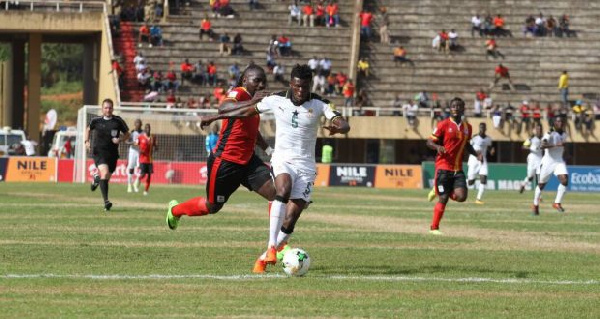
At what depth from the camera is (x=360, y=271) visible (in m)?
15.2

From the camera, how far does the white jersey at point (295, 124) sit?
14.8m

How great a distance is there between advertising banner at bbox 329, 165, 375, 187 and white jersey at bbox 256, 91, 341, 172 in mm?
37963

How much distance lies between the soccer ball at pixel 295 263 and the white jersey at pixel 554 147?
18.3 m

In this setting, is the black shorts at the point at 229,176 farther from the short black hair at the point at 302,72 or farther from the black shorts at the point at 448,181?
the black shorts at the point at 448,181

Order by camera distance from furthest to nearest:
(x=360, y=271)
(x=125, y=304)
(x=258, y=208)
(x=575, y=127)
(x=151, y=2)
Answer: (x=151, y=2) → (x=575, y=127) → (x=258, y=208) → (x=360, y=271) → (x=125, y=304)

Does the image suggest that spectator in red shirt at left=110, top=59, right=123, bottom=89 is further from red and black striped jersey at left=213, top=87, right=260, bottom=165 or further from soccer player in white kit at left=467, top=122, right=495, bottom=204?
red and black striped jersey at left=213, top=87, right=260, bottom=165

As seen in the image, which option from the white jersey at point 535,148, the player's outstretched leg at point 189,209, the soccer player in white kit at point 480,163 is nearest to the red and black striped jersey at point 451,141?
the player's outstretched leg at point 189,209

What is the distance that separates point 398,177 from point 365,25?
14517mm

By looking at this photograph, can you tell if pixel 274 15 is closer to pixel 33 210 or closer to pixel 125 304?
pixel 33 210

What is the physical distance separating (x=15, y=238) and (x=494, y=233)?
8468mm

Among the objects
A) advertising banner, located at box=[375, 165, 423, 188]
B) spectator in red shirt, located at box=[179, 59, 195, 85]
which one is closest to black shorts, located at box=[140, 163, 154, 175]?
advertising banner, located at box=[375, 165, 423, 188]

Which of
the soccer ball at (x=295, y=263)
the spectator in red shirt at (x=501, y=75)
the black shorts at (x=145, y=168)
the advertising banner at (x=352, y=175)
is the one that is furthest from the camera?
the spectator in red shirt at (x=501, y=75)

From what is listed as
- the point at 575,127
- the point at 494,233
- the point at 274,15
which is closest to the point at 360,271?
the point at 494,233

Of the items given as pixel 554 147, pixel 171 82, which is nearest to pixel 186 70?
pixel 171 82
